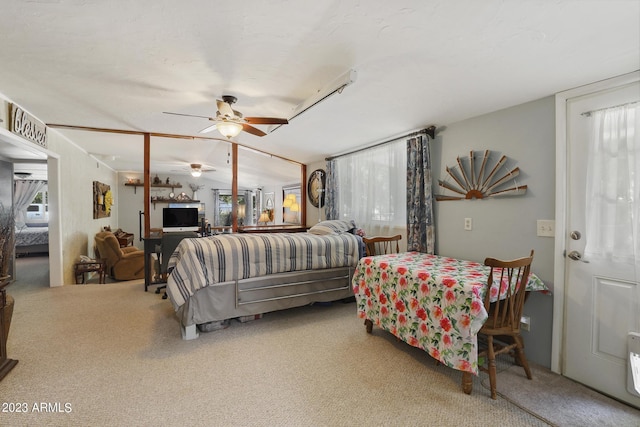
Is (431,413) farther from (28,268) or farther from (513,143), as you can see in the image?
(28,268)

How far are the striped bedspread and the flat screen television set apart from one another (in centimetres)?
327

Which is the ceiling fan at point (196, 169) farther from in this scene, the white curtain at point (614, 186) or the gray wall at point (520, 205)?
the white curtain at point (614, 186)

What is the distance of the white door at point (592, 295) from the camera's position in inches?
71.2

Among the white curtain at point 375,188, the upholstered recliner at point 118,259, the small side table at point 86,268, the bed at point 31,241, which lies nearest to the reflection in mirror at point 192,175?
the upholstered recliner at point 118,259

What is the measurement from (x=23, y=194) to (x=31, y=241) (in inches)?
49.2

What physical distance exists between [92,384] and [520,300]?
2.89m

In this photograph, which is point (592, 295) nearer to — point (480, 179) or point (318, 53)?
point (480, 179)

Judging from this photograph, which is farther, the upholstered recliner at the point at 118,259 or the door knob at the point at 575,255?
the upholstered recliner at the point at 118,259

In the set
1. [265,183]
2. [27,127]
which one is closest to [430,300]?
[27,127]

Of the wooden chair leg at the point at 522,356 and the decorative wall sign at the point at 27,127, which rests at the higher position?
the decorative wall sign at the point at 27,127

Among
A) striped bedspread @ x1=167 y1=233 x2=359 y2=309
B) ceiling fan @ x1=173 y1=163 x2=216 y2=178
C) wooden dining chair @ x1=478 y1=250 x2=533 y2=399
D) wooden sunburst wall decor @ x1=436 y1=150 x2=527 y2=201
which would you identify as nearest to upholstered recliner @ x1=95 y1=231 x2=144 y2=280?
ceiling fan @ x1=173 y1=163 x2=216 y2=178

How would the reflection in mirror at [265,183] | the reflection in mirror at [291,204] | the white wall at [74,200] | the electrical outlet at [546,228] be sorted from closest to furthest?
the electrical outlet at [546,228] → the white wall at [74,200] → the reflection in mirror at [291,204] → the reflection in mirror at [265,183]

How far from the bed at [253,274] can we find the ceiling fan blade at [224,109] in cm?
121

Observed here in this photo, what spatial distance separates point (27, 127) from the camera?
128 inches
